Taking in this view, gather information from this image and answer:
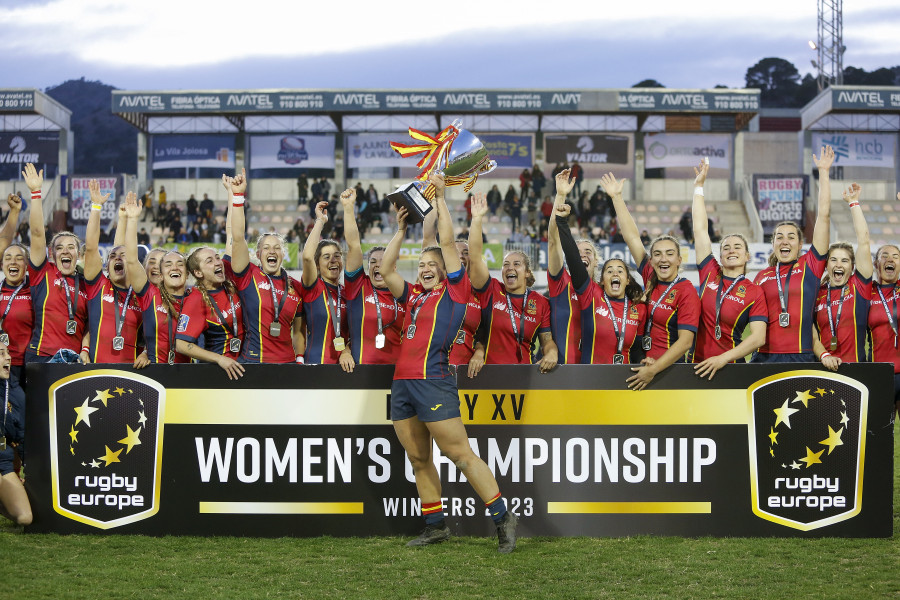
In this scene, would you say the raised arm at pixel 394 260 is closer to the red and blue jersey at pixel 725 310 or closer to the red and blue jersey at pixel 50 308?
the red and blue jersey at pixel 725 310

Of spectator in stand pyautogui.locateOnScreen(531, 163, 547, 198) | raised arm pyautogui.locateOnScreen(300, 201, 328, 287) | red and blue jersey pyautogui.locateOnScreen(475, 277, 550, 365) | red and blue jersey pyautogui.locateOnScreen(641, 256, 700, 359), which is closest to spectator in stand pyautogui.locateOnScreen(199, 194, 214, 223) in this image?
spectator in stand pyautogui.locateOnScreen(531, 163, 547, 198)

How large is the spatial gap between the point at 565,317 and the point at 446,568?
7.19ft

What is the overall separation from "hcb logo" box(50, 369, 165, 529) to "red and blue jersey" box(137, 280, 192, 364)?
2.41 ft

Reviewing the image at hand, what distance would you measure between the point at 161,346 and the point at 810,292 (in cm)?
506

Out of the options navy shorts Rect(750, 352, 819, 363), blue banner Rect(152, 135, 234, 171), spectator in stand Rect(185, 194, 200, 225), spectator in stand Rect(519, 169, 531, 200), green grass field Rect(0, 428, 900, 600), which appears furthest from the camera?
blue banner Rect(152, 135, 234, 171)

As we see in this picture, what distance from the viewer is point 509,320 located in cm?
730

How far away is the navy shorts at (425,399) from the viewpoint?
247 inches

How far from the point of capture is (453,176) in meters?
7.25

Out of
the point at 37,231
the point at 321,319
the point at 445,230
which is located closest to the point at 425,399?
the point at 445,230

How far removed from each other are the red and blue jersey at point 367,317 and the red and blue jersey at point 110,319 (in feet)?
5.76

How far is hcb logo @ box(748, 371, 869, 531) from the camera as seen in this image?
6672 mm

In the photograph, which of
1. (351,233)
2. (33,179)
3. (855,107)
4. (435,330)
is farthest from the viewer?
(855,107)

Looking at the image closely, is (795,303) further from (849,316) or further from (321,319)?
(321,319)

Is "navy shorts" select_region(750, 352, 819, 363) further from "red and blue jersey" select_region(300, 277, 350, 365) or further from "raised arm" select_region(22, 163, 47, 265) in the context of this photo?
"raised arm" select_region(22, 163, 47, 265)
